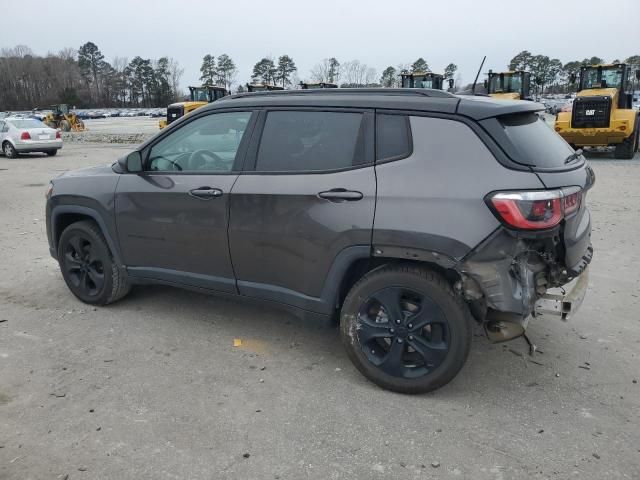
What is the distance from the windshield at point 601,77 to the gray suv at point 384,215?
53.7 feet

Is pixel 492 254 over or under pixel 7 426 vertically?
over

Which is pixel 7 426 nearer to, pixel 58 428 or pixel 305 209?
pixel 58 428

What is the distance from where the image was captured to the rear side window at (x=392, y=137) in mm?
3287

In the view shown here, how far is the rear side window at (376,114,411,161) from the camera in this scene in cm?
329

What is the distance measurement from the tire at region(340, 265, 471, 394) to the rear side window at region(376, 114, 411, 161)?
705 mm

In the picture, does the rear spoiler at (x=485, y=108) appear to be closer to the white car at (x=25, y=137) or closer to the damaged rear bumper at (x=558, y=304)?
the damaged rear bumper at (x=558, y=304)

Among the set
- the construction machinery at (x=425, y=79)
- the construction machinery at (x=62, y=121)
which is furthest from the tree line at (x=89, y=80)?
the construction machinery at (x=425, y=79)

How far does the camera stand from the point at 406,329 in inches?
129

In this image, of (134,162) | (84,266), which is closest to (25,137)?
(84,266)

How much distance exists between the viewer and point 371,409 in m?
3.21

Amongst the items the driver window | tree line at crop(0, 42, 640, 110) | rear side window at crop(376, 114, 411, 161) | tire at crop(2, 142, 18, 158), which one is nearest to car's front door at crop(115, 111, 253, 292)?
the driver window

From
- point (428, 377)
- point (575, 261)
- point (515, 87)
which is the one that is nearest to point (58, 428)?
point (428, 377)

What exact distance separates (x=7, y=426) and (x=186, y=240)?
166 centimetres

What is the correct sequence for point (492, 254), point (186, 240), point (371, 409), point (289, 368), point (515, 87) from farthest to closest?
point (515, 87), point (186, 240), point (289, 368), point (371, 409), point (492, 254)
